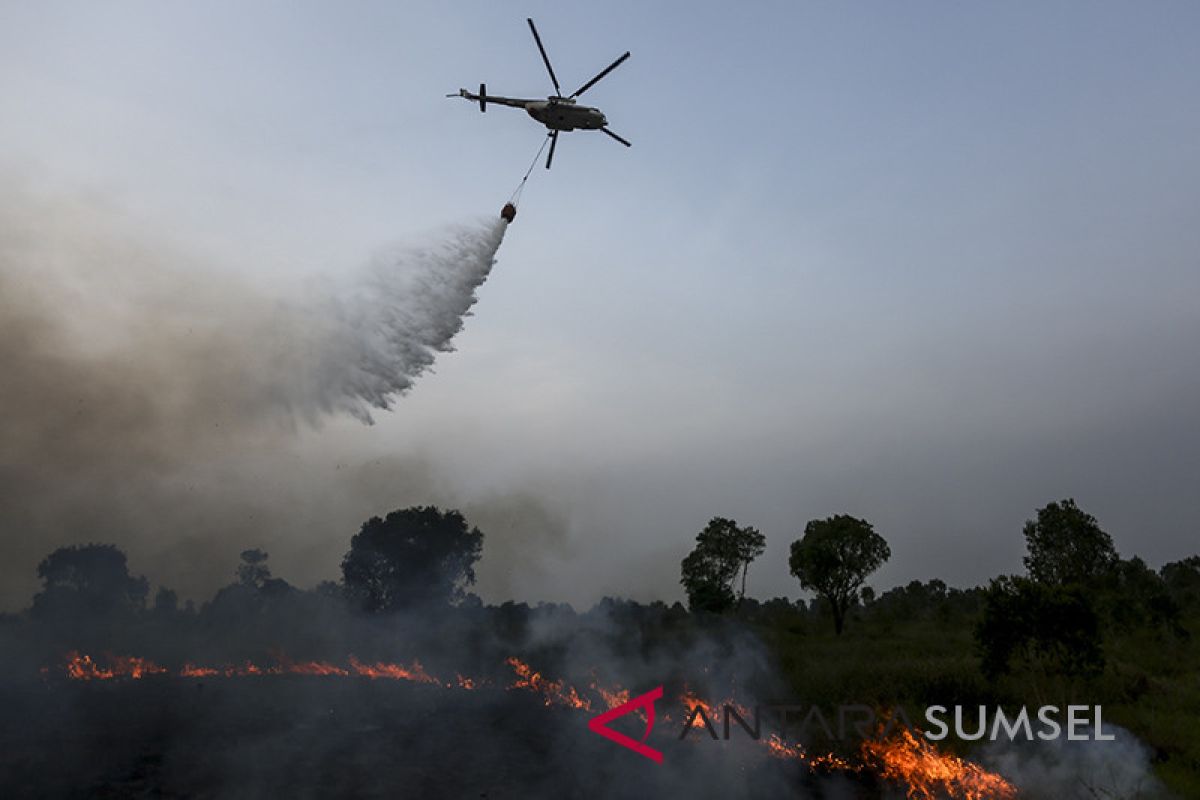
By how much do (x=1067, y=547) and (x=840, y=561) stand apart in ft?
59.4

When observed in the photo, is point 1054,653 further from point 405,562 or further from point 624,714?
point 405,562

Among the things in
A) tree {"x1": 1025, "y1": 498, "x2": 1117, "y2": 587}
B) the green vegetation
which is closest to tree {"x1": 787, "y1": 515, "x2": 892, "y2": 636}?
the green vegetation

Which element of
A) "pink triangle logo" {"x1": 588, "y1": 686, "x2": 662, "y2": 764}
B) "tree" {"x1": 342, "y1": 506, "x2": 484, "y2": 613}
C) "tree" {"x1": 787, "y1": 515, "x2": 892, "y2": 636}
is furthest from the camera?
"tree" {"x1": 342, "y1": 506, "x2": 484, "y2": 613}

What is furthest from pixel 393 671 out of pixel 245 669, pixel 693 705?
pixel 693 705

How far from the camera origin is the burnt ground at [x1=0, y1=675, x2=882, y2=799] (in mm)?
28250

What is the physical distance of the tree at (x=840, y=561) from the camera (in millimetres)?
62125

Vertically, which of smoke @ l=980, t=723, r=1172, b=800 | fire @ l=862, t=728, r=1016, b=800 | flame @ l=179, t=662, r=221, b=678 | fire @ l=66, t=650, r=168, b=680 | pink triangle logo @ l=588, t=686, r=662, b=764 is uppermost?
smoke @ l=980, t=723, r=1172, b=800

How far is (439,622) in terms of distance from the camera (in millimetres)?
84750

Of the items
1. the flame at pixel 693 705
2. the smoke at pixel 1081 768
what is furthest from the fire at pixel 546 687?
the smoke at pixel 1081 768

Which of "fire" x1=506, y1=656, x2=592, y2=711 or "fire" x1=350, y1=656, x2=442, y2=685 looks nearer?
"fire" x1=506, y1=656, x2=592, y2=711

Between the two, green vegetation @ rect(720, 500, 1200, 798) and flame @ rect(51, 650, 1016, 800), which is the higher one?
green vegetation @ rect(720, 500, 1200, 798)

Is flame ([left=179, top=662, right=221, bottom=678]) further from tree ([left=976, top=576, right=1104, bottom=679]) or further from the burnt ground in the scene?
tree ([left=976, top=576, right=1104, bottom=679])

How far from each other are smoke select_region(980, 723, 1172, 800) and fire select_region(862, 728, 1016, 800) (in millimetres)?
740

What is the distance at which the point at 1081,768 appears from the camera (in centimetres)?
2394
